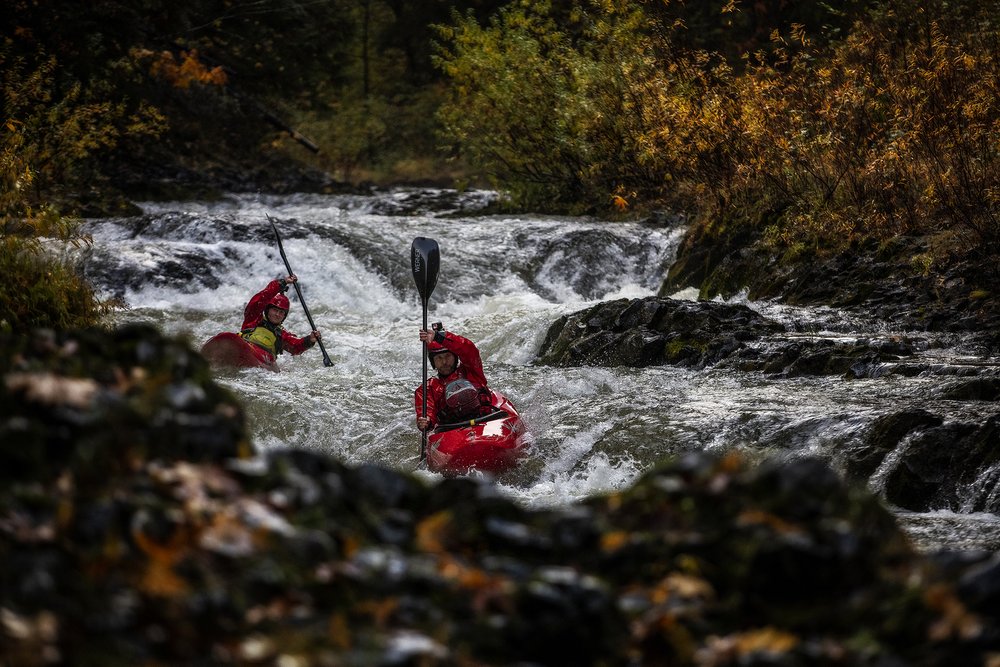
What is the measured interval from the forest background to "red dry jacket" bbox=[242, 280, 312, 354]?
5.97ft

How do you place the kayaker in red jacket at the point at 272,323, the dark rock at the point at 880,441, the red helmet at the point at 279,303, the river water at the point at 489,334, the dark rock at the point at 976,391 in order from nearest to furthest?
the dark rock at the point at 880,441 < the dark rock at the point at 976,391 < the river water at the point at 489,334 < the kayaker in red jacket at the point at 272,323 < the red helmet at the point at 279,303

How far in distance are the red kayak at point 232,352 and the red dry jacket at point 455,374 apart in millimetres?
2137

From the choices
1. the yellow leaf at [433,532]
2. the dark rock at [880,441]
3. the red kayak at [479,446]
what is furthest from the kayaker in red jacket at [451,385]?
the yellow leaf at [433,532]

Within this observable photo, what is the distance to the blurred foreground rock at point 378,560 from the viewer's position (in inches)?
59.5

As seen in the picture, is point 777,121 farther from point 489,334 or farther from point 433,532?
point 433,532

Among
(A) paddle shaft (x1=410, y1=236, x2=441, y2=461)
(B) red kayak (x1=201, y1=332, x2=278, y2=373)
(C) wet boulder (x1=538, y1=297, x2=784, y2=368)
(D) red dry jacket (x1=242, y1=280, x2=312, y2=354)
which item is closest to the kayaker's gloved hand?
(A) paddle shaft (x1=410, y1=236, x2=441, y2=461)

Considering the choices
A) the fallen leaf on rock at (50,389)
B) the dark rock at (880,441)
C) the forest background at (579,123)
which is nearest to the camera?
the fallen leaf on rock at (50,389)

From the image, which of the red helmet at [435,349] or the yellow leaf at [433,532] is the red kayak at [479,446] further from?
the yellow leaf at [433,532]

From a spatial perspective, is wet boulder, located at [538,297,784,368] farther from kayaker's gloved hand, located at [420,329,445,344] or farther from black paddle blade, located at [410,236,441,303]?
kayaker's gloved hand, located at [420,329,445,344]

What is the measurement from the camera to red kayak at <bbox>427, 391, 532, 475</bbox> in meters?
6.53

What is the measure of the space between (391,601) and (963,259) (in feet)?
25.8

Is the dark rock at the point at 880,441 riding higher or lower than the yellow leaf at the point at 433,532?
lower

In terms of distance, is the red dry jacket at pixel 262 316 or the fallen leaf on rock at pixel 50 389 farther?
the red dry jacket at pixel 262 316

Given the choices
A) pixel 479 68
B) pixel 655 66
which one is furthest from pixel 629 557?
pixel 479 68
